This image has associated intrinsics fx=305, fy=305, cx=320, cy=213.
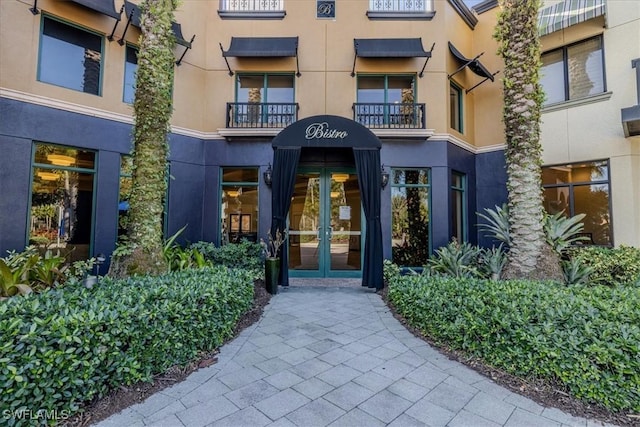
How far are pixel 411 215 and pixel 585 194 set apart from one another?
171 inches

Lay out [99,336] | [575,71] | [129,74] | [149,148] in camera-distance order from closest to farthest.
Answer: [99,336] < [149,148] < [129,74] < [575,71]

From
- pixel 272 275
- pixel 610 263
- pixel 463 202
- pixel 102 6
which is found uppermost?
pixel 102 6

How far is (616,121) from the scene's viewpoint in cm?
723

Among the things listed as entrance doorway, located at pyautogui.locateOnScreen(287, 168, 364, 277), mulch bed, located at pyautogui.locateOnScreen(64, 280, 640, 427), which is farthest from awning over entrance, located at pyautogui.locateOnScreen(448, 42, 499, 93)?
mulch bed, located at pyautogui.locateOnScreen(64, 280, 640, 427)

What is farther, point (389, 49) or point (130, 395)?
point (389, 49)

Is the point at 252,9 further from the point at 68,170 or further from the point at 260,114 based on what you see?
the point at 68,170

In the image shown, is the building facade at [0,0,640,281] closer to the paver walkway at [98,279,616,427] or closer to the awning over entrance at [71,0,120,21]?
the awning over entrance at [71,0,120,21]

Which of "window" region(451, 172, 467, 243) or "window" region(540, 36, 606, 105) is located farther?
"window" region(451, 172, 467, 243)

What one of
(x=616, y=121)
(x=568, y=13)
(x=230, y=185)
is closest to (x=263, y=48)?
(x=230, y=185)

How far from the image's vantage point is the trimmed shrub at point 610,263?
5.56 m

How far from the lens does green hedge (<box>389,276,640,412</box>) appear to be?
2.80 meters

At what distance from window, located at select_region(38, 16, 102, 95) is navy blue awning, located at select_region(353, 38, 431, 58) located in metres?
6.34

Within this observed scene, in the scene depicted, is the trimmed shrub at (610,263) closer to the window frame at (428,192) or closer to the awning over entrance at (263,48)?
the window frame at (428,192)

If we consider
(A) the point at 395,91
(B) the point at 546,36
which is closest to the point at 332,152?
(A) the point at 395,91
